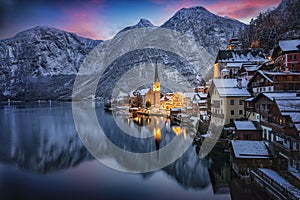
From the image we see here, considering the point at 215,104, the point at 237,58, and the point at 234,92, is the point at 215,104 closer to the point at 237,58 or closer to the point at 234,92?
the point at 234,92

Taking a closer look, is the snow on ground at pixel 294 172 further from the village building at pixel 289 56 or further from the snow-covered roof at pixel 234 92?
the village building at pixel 289 56

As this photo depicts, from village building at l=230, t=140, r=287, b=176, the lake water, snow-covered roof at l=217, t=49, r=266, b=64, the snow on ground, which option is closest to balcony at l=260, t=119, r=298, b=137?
village building at l=230, t=140, r=287, b=176

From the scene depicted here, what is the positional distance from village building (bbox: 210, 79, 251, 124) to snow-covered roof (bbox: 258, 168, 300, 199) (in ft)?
31.3

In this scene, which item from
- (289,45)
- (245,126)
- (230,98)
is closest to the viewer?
(245,126)

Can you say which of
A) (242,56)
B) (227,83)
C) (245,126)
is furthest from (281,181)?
(242,56)

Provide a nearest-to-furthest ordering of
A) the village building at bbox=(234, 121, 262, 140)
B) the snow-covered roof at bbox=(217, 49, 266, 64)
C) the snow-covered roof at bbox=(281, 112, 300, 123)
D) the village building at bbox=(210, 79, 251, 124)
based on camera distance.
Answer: the snow-covered roof at bbox=(281, 112, 300, 123) < the village building at bbox=(234, 121, 262, 140) < the village building at bbox=(210, 79, 251, 124) < the snow-covered roof at bbox=(217, 49, 266, 64)

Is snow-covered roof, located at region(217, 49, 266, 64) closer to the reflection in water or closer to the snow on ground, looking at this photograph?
the reflection in water

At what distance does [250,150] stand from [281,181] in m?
2.65

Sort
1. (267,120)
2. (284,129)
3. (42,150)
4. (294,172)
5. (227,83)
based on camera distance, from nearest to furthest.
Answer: (294,172) → (284,129) → (267,120) → (42,150) → (227,83)

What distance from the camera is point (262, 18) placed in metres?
53.6

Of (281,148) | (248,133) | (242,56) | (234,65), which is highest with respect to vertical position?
(242,56)

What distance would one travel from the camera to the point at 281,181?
33.4 feet

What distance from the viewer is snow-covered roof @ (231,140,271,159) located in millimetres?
12352

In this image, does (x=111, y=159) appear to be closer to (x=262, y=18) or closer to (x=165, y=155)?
(x=165, y=155)
